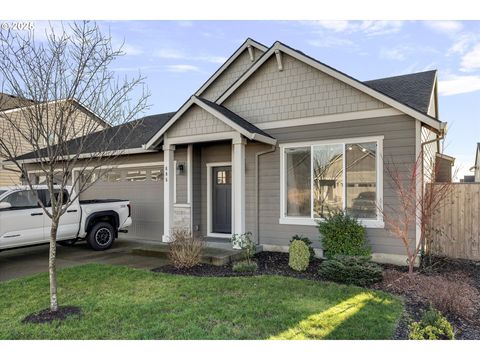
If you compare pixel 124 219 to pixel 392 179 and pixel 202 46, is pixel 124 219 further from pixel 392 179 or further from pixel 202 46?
pixel 392 179

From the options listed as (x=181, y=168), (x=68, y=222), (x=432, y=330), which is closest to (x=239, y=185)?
(x=181, y=168)

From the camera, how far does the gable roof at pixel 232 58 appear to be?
12.1m

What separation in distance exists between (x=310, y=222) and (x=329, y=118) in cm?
259

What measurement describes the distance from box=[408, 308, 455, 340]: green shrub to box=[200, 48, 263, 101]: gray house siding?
1048 cm

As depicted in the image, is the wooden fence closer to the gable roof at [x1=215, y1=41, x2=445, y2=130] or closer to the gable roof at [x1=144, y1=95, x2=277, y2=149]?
the gable roof at [x1=215, y1=41, x2=445, y2=130]

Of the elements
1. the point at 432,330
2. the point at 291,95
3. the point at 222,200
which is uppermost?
the point at 291,95

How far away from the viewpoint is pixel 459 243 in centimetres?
817

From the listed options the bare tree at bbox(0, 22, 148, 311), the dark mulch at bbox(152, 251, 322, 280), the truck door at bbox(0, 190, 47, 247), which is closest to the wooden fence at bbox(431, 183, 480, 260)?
the dark mulch at bbox(152, 251, 322, 280)

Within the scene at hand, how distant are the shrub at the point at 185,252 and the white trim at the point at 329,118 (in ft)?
11.9

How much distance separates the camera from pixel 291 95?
29.2 feet

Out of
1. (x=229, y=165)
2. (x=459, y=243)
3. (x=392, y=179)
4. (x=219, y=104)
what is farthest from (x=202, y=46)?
(x=459, y=243)

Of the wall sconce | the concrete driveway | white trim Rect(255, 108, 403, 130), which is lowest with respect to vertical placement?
the concrete driveway

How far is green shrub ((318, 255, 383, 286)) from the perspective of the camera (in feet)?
20.0

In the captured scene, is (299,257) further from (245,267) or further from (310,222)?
(310,222)
